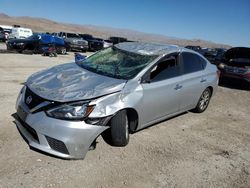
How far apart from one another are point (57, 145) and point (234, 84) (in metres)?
10.5

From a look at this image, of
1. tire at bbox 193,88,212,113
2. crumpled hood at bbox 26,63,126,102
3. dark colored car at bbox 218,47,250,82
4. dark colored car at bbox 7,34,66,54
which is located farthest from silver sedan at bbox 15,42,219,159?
dark colored car at bbox 7,34,66,54

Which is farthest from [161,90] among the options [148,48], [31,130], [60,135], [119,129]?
[31,130]

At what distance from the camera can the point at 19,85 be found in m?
8.27

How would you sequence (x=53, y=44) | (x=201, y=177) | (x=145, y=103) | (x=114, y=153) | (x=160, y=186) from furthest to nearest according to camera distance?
(x=53, y=44), (x=145, y=103), (x=114, y=153), (x=201, y=177), (x=160, y=186)

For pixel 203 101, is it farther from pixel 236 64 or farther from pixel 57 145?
pixel 236 64

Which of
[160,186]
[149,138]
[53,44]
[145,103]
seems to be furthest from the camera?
[53,44]

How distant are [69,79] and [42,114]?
867mm

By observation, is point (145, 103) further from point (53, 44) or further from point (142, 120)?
point (53, 44)

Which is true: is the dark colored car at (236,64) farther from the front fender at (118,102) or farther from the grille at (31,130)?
the grille at (31,130)

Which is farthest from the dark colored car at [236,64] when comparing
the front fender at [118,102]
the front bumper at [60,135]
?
the front bumper at [60,135]

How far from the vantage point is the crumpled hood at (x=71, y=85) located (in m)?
4.02

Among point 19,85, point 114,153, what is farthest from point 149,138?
point 19,85

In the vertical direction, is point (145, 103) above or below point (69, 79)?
below

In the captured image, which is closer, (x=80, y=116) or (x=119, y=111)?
(x=80, y=116)
